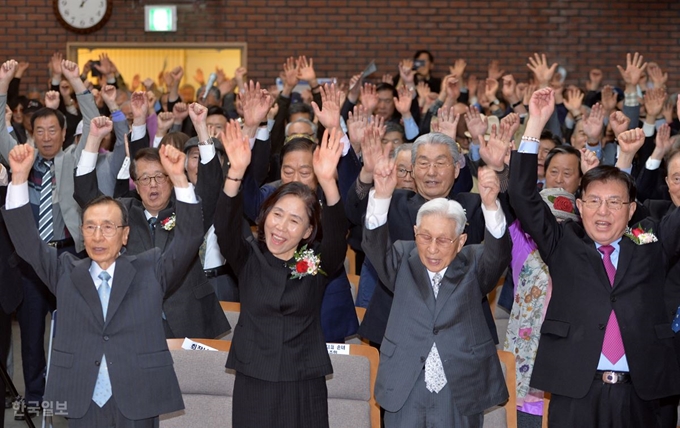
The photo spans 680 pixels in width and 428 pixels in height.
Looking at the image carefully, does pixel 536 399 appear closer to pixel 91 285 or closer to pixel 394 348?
pixel 394 348

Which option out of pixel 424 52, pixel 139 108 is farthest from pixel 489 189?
pixel 424 52

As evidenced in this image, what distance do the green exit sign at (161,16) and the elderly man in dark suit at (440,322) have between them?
8.25 metres

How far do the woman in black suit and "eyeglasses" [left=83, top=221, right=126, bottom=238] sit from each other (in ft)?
1.30

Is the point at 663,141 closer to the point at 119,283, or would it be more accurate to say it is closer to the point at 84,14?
the point at 119,283

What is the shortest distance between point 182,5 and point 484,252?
8.54 meters

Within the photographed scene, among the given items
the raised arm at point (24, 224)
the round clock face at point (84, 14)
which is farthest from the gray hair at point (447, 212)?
the round clock face at point (84, 14)

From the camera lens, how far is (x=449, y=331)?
3.58 m

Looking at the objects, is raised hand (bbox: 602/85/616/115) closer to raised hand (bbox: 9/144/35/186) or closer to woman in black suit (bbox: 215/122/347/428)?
woman in black suit (bbox: 215/122/347/428)

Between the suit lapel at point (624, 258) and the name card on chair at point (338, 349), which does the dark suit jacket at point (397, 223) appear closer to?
the name card on chair at point (338, 349)

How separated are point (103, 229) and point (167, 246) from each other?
773 mm

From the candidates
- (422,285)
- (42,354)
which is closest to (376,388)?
(422,285)

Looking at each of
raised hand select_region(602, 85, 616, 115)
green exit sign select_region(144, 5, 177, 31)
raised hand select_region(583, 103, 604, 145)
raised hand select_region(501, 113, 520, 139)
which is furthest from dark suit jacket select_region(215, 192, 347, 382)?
green exit sign select_region(144, 5, 177, 31)

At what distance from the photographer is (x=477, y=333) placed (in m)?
3.61

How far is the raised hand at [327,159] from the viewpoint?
11.9ft
